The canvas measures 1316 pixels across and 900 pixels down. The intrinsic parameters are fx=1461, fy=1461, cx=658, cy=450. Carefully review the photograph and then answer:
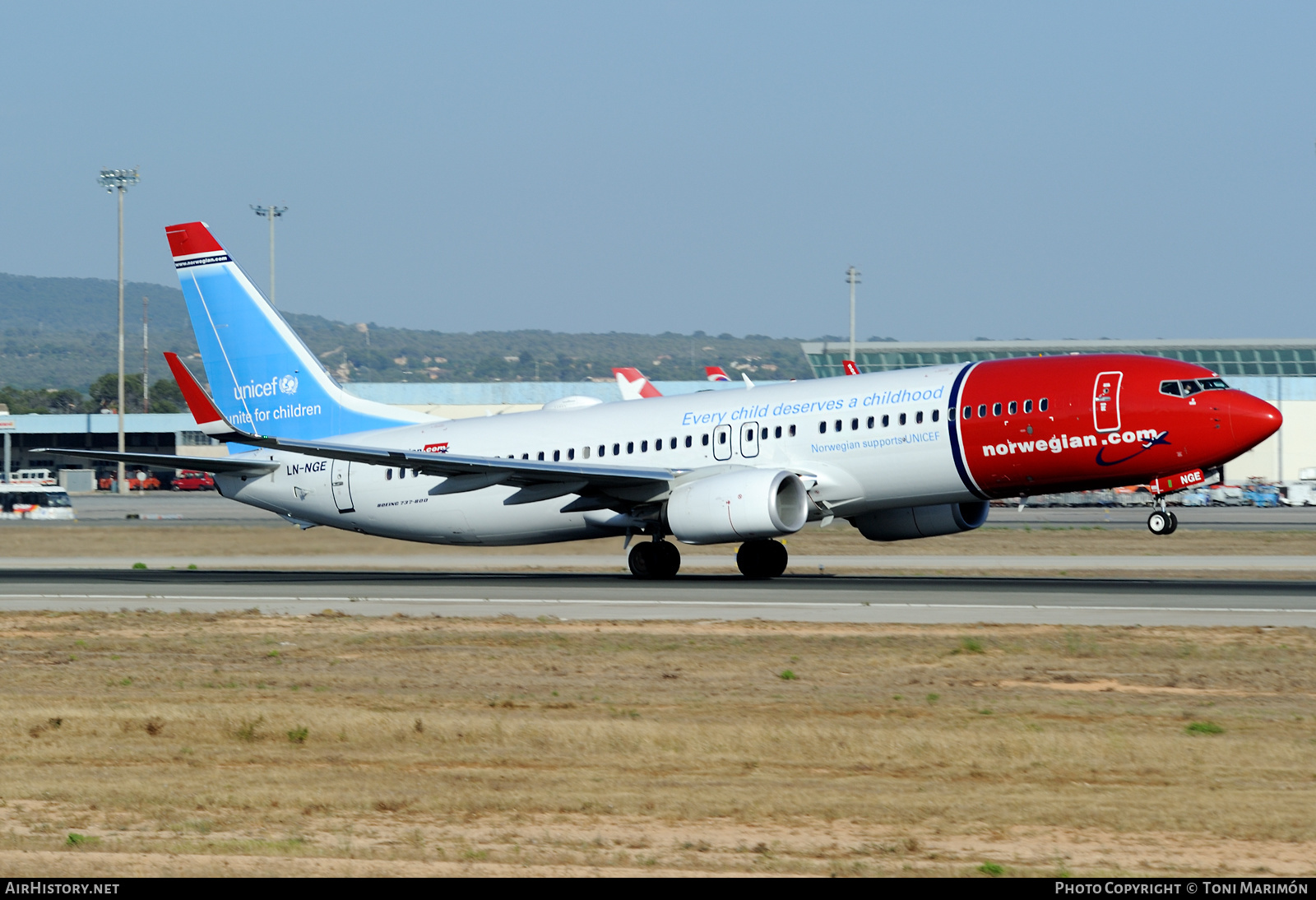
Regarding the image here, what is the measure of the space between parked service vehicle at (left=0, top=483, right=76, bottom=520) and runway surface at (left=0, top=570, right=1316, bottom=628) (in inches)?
1630

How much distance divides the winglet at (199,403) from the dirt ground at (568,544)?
5.51 m

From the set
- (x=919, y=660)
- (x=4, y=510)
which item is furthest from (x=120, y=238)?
(x=919, y=660)

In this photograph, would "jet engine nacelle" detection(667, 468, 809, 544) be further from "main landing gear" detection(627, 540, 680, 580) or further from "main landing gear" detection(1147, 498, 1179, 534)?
"main landing gear" detection(1147, 498, 1179, 534)

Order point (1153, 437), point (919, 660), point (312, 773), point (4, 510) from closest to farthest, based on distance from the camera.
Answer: point (312, 773), point (919, 660), point (1153, 437), point (4, 510)

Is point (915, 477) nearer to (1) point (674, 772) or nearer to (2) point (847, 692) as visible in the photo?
(2) point (847, 692)

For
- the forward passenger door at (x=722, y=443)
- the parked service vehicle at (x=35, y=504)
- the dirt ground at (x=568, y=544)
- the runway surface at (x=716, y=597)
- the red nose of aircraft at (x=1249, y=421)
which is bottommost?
the parked service vehicle at (x=35, y=504)

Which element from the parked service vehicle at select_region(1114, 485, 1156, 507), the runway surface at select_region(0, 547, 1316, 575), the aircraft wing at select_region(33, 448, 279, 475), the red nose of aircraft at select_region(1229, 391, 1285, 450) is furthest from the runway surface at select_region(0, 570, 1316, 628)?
the parked service vehicle at select_region(1114, 485, 1156, 507)

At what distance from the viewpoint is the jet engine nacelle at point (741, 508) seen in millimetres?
30234

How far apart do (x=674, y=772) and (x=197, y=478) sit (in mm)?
120524

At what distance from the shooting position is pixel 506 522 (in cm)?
3531

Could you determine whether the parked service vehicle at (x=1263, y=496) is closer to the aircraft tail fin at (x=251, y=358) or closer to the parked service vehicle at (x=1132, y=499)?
the parked service vehicle at (x=1132, y=499)

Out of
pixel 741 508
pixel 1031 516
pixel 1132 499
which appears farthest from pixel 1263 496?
pixel 741 508

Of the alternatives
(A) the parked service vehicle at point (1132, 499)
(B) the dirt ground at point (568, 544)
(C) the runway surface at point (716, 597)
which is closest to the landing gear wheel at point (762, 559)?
(C) the runway surface at point (716, 597)

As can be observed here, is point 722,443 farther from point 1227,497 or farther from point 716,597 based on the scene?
point 1227,497
